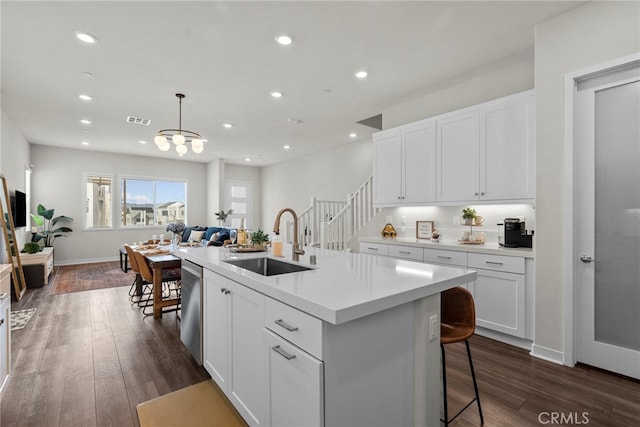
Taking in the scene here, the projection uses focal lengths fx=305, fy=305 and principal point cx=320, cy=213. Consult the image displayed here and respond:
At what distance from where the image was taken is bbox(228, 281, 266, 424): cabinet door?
1.52 m

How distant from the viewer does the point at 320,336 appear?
112 centimetres

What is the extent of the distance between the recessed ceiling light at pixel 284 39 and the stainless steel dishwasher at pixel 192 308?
2.17 meters

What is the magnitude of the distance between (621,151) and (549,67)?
897mm

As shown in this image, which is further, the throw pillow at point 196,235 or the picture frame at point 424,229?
the throw pillow at point 196,235

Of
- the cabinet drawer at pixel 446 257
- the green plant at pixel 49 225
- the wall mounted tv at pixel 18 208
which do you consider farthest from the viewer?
the green plant at pixel 49 225

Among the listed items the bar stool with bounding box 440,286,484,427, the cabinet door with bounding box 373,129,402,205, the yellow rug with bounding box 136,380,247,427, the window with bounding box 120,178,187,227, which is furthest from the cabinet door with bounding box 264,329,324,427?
the window with bounding box 120,178,187,227

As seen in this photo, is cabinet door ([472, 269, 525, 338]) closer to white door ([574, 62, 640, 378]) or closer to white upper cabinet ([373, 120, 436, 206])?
white door ([574, 62, 640, 378])

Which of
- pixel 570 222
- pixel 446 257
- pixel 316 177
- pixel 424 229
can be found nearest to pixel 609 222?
pixel 570 222

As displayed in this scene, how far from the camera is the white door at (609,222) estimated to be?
2.27 m

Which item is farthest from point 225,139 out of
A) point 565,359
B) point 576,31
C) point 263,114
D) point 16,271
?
point 565,359

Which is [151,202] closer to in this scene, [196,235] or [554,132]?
[196,235]

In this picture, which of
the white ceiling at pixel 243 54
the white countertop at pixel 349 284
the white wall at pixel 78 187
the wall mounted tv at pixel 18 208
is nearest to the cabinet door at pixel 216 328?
the white countertop at pixel 349 284

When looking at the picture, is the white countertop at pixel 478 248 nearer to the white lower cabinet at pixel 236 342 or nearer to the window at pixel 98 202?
the white lower cabinet at pixel 236 342

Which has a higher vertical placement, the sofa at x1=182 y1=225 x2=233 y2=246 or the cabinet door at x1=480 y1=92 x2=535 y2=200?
the cabinet door at x1=480 y1=92 x2=535 y2=200
